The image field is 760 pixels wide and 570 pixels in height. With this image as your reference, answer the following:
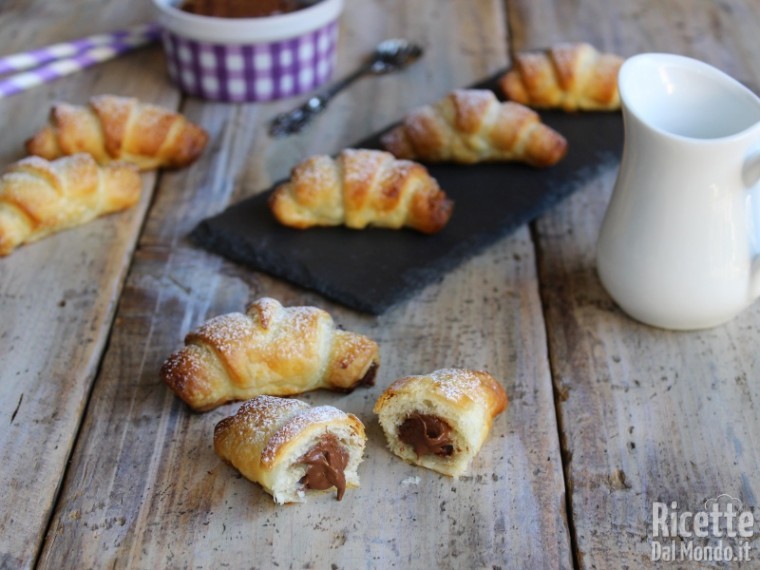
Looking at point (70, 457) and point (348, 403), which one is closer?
point (70, 457)

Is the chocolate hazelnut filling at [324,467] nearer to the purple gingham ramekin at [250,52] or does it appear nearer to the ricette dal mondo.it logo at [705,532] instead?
the ricette dal mondo.it logo at [705,532]

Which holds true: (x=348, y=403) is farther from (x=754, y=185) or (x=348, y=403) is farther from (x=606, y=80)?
(x=606, y=80)

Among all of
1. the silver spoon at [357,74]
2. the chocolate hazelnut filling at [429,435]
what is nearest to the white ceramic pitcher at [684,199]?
the chocolate hazelnut filling at [429,435]

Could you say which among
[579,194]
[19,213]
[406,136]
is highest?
[19,213]

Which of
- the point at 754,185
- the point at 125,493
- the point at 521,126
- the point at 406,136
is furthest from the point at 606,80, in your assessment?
the point at 125,493

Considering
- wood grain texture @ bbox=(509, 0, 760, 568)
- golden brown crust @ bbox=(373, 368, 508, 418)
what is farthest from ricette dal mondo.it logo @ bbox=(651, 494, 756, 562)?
golden brown crust @ bbox=(373, 368, 508, 418)

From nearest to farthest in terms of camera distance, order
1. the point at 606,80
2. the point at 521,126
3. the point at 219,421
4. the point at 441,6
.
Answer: the point at 219,421 < the point at 521,126 < the point at 606,80 < the point at 441,6
